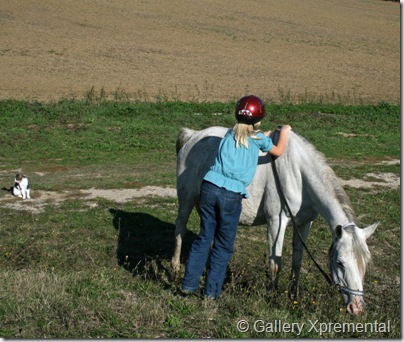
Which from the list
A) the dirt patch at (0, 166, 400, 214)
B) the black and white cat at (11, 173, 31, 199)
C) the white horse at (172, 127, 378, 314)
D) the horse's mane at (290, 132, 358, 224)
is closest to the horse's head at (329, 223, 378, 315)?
the white horse at (172, 127, 378, 314)

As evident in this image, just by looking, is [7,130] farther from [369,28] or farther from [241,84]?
[369,28]

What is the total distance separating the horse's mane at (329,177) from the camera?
6430 mm

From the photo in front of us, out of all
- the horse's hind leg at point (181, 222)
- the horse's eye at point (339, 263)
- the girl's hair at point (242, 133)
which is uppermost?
the girl's hair at point (242, 133)

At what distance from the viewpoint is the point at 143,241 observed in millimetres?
9750

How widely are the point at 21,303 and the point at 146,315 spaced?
108 centimetres

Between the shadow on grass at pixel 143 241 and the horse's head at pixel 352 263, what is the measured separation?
2.53 metres

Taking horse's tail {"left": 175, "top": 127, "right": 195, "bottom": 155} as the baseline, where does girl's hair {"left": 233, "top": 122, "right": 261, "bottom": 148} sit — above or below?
above

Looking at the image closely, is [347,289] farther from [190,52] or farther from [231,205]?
[190,52]

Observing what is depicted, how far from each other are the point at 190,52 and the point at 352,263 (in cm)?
3454

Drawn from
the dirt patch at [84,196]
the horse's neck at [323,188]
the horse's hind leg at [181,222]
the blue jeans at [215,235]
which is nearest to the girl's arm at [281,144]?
the horse's neck at [323,188]

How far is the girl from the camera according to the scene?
6.02 m

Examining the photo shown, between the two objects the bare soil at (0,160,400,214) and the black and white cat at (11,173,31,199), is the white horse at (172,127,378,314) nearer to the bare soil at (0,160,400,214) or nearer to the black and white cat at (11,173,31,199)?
the bare soil at (0,160,400,214)

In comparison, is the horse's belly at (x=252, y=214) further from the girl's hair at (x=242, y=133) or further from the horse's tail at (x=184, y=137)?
the horse's tail at (x=184, y=137)

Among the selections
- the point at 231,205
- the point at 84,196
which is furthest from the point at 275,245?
the point at 84,196
